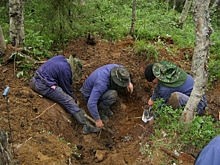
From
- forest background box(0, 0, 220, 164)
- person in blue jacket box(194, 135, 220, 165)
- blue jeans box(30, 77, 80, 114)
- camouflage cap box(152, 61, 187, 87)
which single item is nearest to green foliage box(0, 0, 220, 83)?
forest background box(0, 0, 220, 164)

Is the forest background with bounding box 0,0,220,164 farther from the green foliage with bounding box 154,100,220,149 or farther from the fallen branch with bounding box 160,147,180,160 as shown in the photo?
the fallen branch with bounding box 160,147,180,160

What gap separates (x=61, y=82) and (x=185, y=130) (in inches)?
93.4

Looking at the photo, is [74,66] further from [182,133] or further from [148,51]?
[148,51]

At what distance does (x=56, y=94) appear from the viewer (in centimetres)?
473

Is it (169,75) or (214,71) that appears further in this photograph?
(214,71)

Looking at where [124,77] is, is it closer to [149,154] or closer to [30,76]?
[149,154]

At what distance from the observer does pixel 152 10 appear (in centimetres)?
1288

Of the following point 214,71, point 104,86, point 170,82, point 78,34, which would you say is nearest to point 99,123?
point 104,86

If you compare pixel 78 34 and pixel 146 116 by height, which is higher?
pixel 78 34

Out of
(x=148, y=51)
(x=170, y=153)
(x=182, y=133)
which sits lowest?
(x=170, y=153)

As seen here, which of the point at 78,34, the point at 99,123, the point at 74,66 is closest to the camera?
the point at 74,66

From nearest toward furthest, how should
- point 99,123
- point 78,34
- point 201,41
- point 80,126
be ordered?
1. point 201,41
2. point 99,123
3. point 80,126
4. point 78,34

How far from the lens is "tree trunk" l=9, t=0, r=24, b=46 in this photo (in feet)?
18.7

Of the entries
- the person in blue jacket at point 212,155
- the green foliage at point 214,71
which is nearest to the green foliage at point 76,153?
the person in blue jacket at point 212,155
